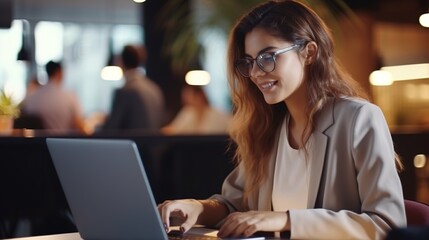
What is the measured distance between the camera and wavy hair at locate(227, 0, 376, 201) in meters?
2.47

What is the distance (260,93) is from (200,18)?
6.42 meters

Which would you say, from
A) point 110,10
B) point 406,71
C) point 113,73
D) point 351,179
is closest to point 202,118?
point 113,73

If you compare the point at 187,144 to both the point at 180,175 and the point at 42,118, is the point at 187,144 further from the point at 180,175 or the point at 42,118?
the point at 42,118

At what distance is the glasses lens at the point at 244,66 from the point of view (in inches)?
96.7

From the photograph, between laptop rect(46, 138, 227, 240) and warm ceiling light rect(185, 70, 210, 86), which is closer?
laptop rect(46, 138, 227, 240)

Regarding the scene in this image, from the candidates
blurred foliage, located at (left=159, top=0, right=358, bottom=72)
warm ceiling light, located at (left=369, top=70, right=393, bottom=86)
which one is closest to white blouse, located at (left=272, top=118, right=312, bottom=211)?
blurred foliage, located at (left=159, top=0, right=358, bottom=72)

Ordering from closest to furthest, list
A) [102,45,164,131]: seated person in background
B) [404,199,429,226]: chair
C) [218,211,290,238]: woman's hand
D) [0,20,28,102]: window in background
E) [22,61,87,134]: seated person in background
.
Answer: [218,211,290,238]: woman's hand → [404,199,429,226]: chair → [102,45,164,131]: seated person in background → [22,61,87,134]: seated person in background → [0,20,28,102]: window in background

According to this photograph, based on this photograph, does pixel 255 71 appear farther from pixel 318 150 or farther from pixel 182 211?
pixel 182 211

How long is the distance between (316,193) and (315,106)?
26 centimetres

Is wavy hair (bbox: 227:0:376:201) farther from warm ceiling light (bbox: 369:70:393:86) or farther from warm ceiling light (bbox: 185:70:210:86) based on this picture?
warm ceiling light (bbox: 369:70:393:86)

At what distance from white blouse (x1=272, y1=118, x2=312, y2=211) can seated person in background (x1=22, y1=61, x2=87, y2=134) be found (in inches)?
218

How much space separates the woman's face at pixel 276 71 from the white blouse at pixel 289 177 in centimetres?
18

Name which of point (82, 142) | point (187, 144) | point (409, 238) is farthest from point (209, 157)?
point (409, 238)

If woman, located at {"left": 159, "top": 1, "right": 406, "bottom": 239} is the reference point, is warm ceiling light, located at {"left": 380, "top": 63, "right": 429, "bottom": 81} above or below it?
below
